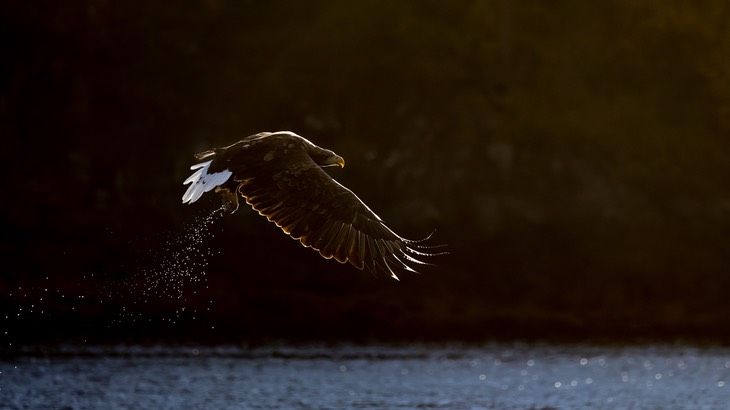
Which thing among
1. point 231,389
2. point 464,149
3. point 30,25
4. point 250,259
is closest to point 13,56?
point 30,25

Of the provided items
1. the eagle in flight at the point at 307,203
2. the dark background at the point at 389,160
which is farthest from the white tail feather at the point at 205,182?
the dark background at the point at 389,160

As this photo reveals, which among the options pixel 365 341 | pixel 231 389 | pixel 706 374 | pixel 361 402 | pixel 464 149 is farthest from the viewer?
pixel 464 149

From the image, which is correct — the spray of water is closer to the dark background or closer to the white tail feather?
the dark background

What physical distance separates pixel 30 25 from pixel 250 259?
12.3 metres

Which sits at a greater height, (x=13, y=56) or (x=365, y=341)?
(x=13, y=56)

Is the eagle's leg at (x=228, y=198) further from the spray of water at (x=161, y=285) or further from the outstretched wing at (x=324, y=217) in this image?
the spray of water at (x=161, y=285)

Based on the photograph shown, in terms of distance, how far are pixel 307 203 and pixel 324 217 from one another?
169mm

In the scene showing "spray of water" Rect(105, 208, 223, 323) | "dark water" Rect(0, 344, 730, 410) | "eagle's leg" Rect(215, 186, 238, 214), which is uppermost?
"spray of water" Rect(105, 208, 223, 323)

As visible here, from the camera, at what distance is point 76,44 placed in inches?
1886

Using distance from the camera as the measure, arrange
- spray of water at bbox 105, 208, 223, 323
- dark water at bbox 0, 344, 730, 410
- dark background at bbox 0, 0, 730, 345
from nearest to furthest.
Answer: dark water at bbox 0, 344, 730, 410 → spray of water at bbox 105, 208, 223, 323 → dark background at bbox 0, 0, 730, 345

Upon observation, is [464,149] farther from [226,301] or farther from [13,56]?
[13,56]

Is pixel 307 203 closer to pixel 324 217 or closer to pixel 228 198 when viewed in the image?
pixel 324 217

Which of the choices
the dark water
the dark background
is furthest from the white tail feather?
the dark background

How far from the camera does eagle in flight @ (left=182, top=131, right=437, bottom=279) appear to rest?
1095cm
